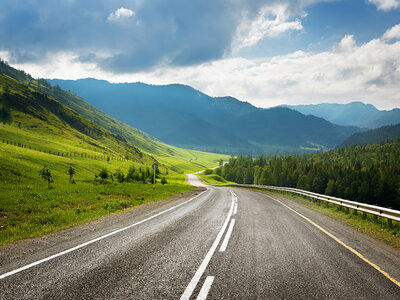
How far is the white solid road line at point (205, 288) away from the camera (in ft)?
14.8

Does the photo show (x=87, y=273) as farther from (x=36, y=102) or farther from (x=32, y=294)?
(x=36, y=102)

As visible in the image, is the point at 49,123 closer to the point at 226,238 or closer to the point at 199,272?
the point at 226,238

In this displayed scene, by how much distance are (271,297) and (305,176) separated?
10090 cm

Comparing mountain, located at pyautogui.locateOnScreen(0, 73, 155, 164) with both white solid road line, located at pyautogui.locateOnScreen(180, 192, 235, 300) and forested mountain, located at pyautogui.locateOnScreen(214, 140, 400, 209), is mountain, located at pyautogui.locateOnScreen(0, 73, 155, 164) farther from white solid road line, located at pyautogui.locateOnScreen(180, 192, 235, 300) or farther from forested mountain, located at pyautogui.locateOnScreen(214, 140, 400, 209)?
white solid road line, located at pyautogui.locateOnScreen(180, 192, 235, 300)

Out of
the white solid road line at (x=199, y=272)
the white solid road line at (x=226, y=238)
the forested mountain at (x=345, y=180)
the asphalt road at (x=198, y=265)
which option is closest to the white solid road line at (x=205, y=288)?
the asphalt road at (x=198, y=265)

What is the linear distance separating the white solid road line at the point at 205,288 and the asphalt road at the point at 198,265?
2cm

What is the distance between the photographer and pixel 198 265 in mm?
6062

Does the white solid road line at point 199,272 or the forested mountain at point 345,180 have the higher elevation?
the forested mountain at point 345,180

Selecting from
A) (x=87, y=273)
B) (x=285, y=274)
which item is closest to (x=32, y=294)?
(x=87, y=273)

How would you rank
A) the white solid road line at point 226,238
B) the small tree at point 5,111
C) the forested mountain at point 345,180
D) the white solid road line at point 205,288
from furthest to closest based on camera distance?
the small tree at point 5,111 < the forested mountain at point 345,180 < the white solid road line at point 226,238 < the white solid road line at point 205,288

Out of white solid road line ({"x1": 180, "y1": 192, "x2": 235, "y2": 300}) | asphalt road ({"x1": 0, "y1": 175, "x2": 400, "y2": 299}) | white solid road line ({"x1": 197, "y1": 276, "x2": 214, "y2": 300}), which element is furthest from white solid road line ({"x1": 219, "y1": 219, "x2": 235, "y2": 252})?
white solid road line ({"x1": 197, "y1": 276, "x2": 214, "y2": 300})

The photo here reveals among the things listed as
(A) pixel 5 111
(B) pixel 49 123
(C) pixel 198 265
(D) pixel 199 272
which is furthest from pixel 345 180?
(A) pixel 5 111

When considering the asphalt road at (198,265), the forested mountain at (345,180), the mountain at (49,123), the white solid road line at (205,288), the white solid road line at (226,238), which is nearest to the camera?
the white solid road line at (205,288)

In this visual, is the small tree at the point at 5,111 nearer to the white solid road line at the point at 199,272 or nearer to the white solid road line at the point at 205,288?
the white solid road line at the point at 199,272
